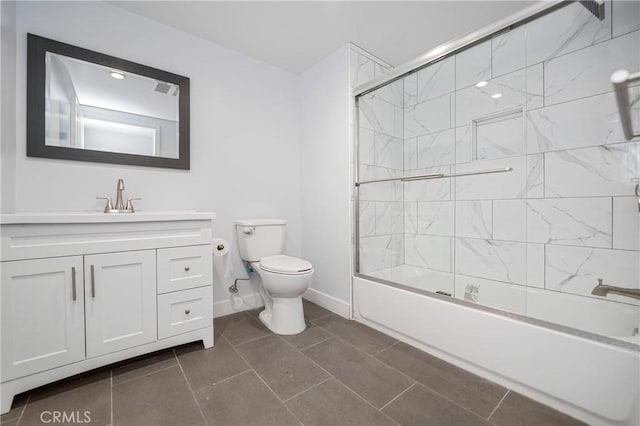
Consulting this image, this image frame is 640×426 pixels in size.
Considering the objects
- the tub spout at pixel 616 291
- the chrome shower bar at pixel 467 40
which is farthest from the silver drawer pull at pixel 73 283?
the tub spout at pixel 616 291

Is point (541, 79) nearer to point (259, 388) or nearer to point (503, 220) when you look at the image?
point (503, 220)

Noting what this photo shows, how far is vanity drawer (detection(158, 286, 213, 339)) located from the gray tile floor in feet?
0.57

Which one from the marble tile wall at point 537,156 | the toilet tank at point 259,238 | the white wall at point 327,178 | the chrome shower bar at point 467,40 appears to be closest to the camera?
the chrome shower bar at point 467,40

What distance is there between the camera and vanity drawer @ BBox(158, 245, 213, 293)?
1467mm

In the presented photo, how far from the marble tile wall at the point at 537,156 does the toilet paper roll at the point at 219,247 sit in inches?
67.1

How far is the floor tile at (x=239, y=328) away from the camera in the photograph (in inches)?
69.7

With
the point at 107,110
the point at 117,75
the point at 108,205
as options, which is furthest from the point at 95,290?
the point at 117,75

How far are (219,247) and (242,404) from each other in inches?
42.4

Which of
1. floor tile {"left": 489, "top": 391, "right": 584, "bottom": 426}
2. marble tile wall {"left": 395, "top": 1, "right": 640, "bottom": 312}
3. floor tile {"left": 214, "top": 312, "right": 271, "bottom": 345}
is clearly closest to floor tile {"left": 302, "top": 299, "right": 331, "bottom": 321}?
floor tile {"left": 214, "top": 312, "right": 271, "bottom": 345}

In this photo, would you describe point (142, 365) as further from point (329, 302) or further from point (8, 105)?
point (8, 105)

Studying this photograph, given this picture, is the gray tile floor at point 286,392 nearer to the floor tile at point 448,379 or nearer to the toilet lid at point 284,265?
the floor tile at point 448,379

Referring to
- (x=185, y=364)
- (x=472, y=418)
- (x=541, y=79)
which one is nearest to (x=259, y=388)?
(x=185, y=364)

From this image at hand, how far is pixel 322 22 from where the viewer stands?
187 centimetres

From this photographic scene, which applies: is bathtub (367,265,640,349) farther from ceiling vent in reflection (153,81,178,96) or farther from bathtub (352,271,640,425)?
ceiling vent in reflection (153,81,178,96)
